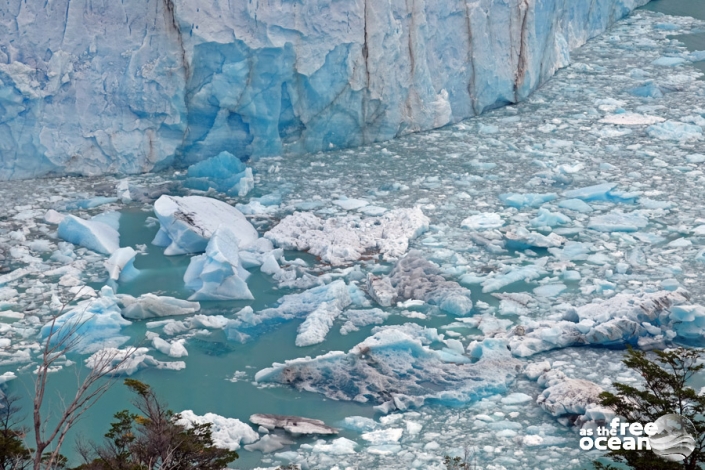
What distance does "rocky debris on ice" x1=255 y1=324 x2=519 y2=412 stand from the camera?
5.57m

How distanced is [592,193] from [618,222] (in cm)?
58

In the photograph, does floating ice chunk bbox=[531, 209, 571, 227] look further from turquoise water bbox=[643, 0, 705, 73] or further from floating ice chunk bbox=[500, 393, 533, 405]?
turquoise water bbox=[643, 0, 705, 73]

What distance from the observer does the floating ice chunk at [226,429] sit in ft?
16.7

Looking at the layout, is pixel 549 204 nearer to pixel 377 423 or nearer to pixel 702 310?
pixel 702 310

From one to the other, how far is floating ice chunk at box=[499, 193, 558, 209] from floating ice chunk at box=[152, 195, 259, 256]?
2156 millimetres

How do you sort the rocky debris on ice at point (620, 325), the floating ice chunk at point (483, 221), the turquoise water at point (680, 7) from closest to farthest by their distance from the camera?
the rocky debris on ice at point (620, 325) < the floating ice chunk at point (483, 221) < the turquoise water at point (680, 7)

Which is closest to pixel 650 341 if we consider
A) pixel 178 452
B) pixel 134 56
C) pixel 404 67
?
pixel 178 452

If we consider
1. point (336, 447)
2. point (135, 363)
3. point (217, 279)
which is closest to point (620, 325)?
point (336, 447)

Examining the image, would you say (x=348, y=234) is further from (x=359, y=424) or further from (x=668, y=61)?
(x=668, y=61)

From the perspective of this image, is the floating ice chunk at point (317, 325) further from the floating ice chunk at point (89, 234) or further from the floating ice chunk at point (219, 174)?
the floating ice chunk at point (219, 174)

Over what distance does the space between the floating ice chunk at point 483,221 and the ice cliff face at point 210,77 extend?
80.2 inches

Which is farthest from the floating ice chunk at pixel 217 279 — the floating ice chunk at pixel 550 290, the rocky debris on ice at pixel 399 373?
the floating ice chunk at pixel 550 290

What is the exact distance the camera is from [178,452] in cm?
418

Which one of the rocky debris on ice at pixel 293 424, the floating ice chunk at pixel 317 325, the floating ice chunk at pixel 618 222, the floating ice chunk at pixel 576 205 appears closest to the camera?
the rocky debris on ice at pixel 293 424
